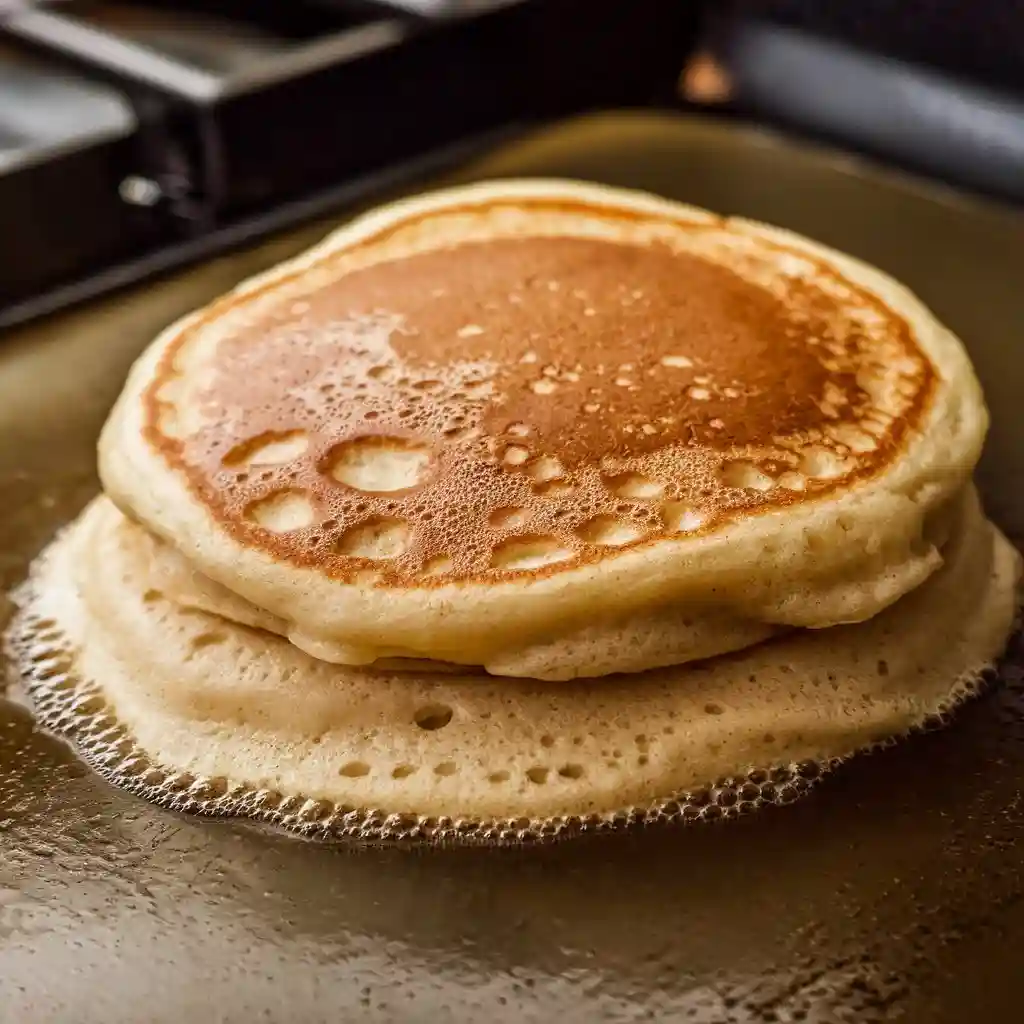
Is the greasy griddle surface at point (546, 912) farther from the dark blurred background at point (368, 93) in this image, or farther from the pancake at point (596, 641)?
the dark blurred background at point (368, 93)

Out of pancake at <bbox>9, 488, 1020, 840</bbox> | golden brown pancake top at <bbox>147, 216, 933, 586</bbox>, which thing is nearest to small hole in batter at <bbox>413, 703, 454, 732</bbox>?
pancake at <bbox>9, 488, 1020, 840</bbox>

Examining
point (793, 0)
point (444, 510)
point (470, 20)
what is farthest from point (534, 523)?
point (793, 0)

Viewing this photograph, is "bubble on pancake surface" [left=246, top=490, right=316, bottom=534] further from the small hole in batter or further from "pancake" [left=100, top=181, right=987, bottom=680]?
the small hole in batter

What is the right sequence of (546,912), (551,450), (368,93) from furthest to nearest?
(368,93) → (551,450) → (546,912)

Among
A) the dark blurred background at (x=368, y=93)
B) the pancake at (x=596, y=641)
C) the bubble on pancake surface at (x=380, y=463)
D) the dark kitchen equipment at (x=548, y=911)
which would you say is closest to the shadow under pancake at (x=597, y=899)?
the dark kitchen equipment at (x=548, y=911)

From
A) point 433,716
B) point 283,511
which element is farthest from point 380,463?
point 433,716

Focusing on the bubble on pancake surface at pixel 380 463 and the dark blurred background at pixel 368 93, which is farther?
the dark blurred background at pixel 368 93

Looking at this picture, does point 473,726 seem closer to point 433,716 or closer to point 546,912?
point 433,716

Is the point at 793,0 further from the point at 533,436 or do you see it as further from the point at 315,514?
the point at 315,514

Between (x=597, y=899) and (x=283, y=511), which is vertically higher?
(x=283, y=511)
